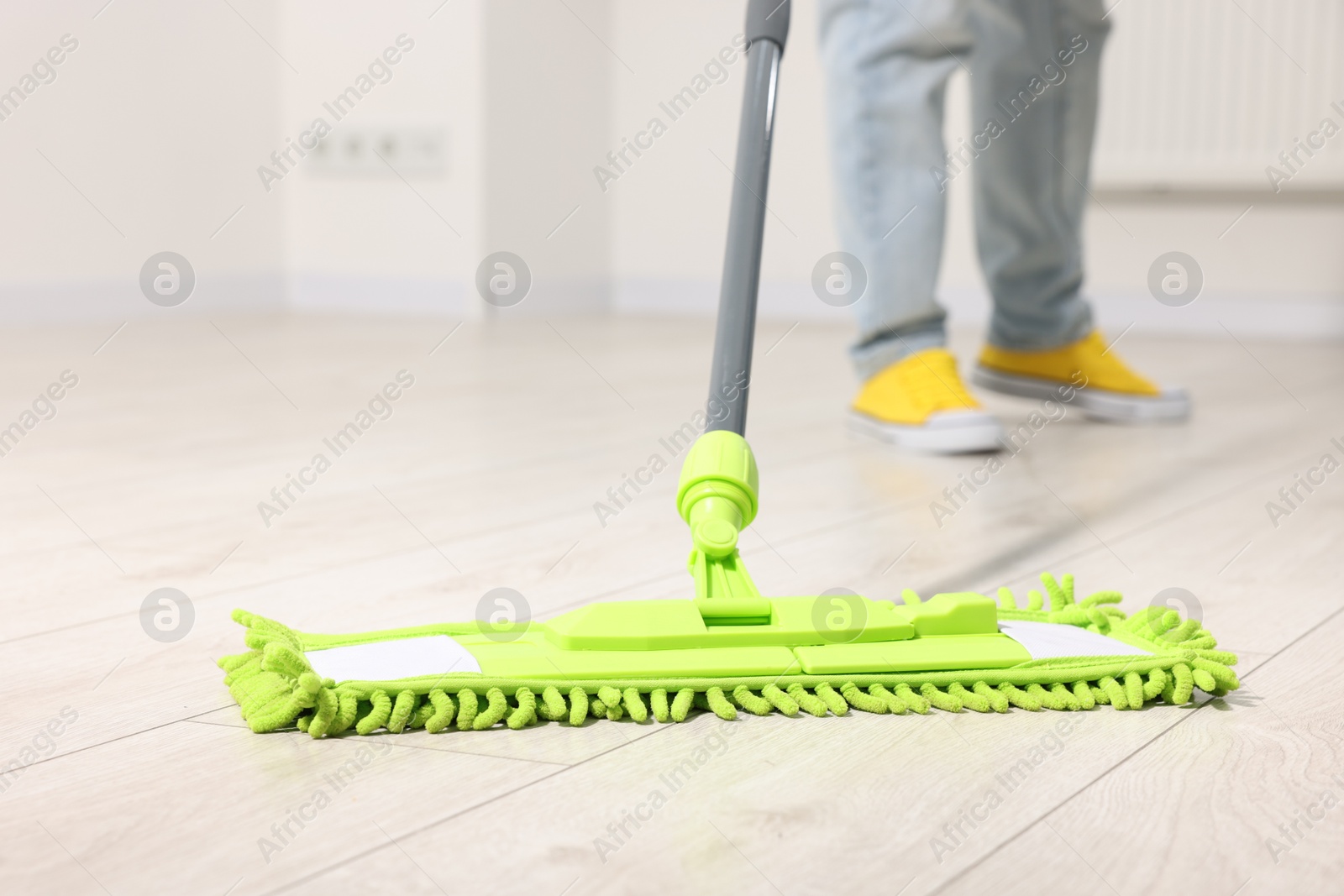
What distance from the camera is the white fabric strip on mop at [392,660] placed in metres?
0.61

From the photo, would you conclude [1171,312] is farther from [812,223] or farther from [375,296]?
[375,296]

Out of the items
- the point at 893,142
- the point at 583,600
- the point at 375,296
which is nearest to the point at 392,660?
the point at 583,600

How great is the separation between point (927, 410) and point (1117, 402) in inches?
15.3

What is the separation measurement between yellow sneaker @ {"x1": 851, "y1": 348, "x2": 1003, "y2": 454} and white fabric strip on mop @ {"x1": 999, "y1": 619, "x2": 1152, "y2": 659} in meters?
0.75

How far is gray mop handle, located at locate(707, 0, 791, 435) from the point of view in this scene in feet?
2.53

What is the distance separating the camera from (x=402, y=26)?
321 centimetres

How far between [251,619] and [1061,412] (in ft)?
4.48

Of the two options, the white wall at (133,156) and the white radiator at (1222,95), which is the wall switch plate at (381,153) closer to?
the white wall at (133,156)

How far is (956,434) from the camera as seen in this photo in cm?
146

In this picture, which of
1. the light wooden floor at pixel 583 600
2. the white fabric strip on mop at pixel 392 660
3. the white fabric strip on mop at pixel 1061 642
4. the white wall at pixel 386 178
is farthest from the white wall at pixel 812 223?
the white fabric strip on mop at pixel 392 660

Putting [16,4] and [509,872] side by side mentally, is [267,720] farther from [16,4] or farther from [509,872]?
[16,4]

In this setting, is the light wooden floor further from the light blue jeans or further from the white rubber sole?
the light blue jeans

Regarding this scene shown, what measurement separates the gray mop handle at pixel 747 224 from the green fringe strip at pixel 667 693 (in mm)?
174

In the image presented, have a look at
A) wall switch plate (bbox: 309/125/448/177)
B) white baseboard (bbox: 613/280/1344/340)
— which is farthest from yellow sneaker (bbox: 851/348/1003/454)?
wall switch plate (bbox: 309/125/448/177)
